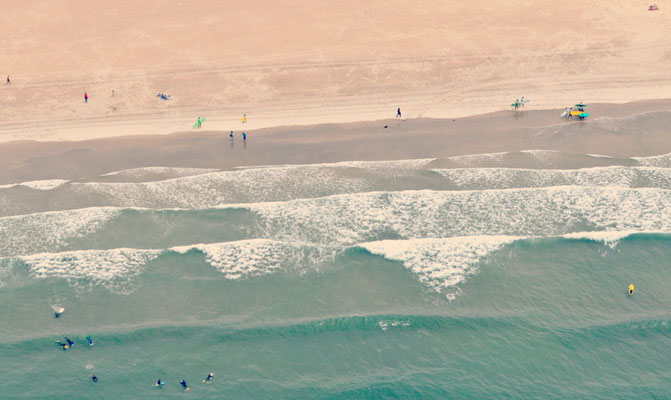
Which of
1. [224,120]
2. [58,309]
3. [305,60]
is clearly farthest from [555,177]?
[58,309]

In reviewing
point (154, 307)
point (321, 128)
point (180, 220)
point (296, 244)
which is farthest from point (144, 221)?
point (321, 128)

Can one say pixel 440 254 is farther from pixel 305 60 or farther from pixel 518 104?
pixel 305 60

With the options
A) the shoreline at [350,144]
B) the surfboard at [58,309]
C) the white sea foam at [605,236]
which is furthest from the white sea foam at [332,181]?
the surfboard at [58,309]

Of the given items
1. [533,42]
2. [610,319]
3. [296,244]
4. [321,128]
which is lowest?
[610,319]

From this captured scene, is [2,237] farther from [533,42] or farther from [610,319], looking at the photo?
[533,42]

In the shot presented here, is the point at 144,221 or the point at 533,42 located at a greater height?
the point at 533,42

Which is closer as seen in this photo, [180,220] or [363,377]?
[363,377]
